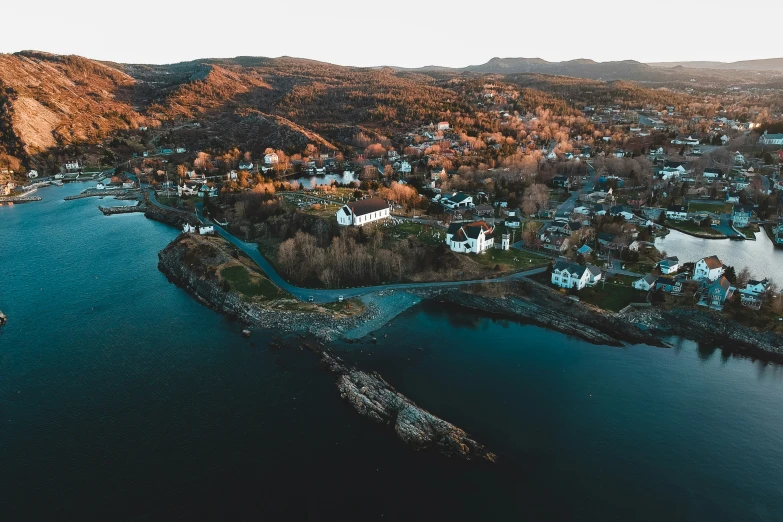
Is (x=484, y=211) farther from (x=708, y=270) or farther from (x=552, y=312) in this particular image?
(x=708, y=270)

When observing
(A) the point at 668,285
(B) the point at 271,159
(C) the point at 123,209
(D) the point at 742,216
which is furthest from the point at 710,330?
(B) the point at 271,159

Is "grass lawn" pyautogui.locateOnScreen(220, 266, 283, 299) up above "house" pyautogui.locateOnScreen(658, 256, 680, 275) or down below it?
below

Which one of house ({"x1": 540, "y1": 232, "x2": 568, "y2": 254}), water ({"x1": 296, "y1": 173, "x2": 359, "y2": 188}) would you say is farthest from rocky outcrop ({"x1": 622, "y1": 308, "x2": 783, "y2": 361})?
water ({"x1": 296, "y1": 173, "x2": 359, "y2": 188})

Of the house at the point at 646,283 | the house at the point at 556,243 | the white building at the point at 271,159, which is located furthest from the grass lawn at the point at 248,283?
the white building at the point at 271,159

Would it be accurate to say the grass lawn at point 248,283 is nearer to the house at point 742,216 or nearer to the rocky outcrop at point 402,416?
the rocky outcrop at point 402,416

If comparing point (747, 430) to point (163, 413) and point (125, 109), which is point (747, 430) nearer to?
point (163, 413)

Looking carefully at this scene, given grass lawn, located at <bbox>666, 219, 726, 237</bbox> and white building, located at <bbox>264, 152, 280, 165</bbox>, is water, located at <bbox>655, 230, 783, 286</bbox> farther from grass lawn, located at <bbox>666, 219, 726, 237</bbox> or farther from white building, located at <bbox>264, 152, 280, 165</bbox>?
white building, located at <bbox>264, 152, 280, 165</bbox>
